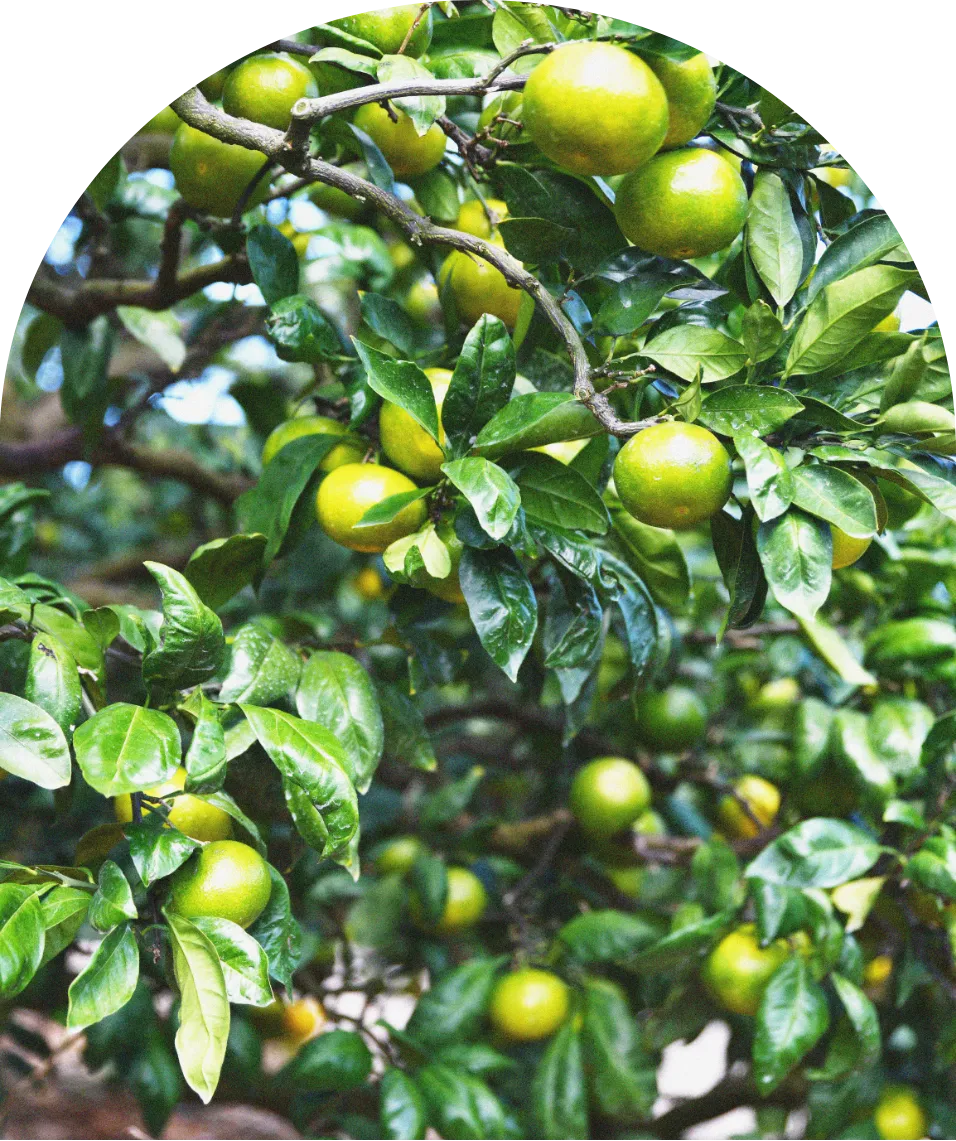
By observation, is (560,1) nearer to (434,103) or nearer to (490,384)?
(434,103)

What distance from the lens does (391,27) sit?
81cm

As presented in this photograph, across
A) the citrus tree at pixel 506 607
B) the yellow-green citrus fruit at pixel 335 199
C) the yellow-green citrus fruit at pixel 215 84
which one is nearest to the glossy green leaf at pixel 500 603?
the citrus tree at pixel 506 607

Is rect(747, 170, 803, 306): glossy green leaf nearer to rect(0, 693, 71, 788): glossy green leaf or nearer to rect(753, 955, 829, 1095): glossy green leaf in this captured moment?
rect(0, 693, 71, 788): glossy green leaf

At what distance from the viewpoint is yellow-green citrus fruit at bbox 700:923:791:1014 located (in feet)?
3.84

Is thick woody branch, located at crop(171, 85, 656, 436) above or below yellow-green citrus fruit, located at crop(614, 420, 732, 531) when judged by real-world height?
above

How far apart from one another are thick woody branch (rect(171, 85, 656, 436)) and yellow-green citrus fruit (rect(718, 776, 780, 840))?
102 cm

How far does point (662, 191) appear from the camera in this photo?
70 centimetres

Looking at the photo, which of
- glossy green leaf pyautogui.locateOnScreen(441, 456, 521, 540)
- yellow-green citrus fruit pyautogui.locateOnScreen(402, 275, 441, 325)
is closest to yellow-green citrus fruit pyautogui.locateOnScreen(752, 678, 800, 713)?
yellow-green citrus fruit pyautogui.locateOnScreen(402, 275, 441, 325)

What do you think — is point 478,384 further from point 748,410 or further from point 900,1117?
point 900,1117

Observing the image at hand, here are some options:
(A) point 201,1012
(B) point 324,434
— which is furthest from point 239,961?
(B) point 324,434

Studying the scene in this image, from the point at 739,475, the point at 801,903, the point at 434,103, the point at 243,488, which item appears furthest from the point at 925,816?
the point at 243,488

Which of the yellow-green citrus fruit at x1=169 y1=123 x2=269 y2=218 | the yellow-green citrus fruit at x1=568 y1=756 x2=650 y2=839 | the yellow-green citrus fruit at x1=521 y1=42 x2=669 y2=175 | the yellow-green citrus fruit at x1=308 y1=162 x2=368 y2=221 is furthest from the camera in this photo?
the yellow-green citrus fruit at x1=568 y1=756 x2=650 y2=839

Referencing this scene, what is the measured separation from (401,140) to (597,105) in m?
0.31

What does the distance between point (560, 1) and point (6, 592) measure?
0.57m
